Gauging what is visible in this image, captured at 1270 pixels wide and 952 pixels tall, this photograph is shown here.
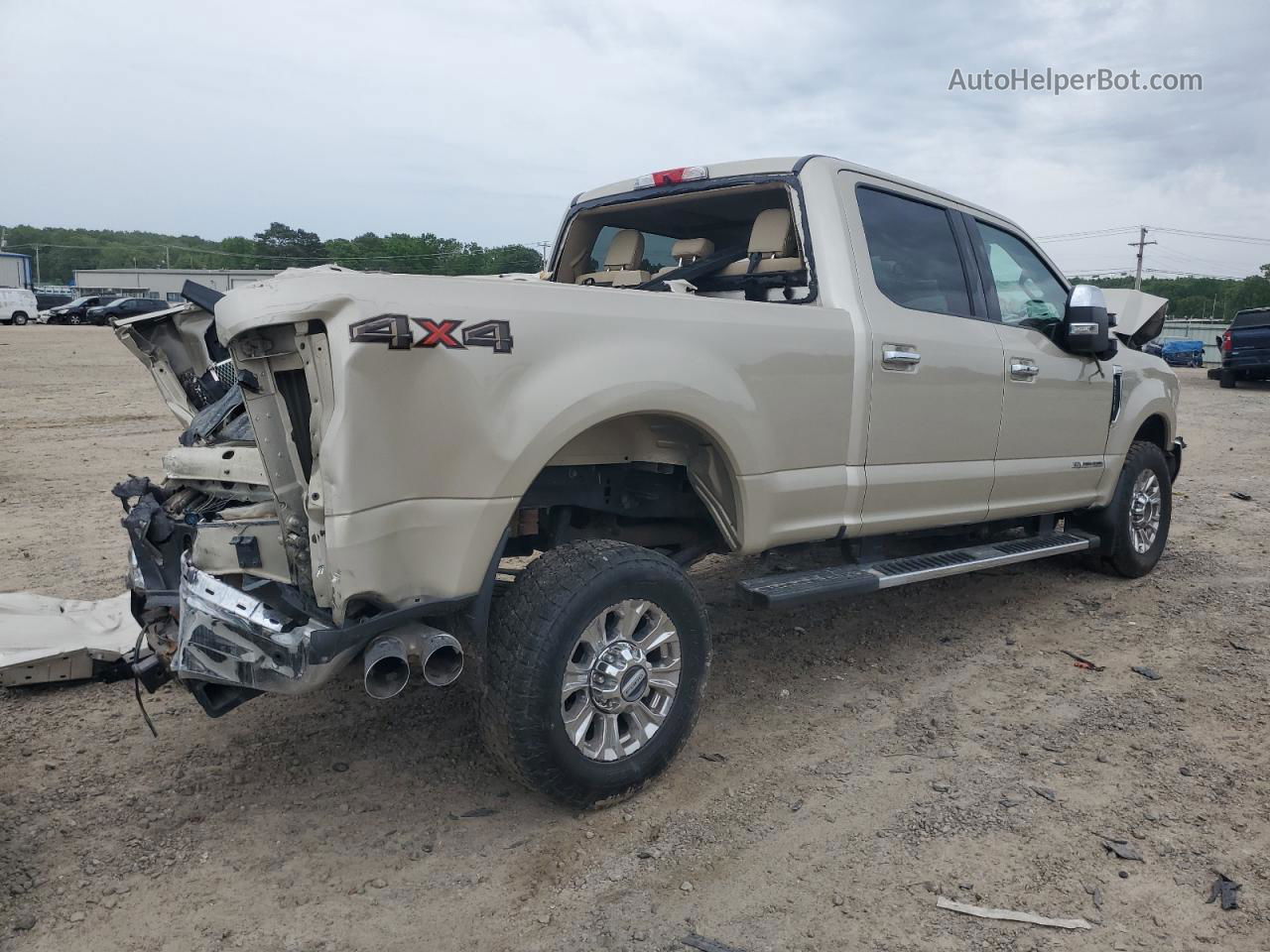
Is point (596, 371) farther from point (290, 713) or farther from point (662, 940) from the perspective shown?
point (290, 713)

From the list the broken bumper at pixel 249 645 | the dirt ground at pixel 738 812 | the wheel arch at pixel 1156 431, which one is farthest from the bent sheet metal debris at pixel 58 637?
the wheel arch at pixel 1156 431

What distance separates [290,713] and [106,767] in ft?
2.34

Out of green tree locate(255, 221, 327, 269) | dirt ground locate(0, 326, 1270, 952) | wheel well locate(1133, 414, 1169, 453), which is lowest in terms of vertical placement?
dirt ground locate(0, 326, 1270, 952)

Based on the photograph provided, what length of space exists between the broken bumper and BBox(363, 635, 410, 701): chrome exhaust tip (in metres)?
0.05

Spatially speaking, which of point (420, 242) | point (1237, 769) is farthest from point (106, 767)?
point (420, 242)

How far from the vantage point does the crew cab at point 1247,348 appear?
2070 cm

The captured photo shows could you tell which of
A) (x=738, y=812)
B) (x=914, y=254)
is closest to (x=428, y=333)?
(x=738, y=812)

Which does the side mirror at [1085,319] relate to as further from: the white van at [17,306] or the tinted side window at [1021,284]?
the white van at [17,306]

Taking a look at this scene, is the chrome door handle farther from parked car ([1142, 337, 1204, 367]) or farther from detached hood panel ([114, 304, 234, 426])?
parked car ([1142, 337, 1204, 367])

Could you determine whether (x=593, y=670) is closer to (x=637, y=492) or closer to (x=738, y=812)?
(x=738, y=812)

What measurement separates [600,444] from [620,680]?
0.82m

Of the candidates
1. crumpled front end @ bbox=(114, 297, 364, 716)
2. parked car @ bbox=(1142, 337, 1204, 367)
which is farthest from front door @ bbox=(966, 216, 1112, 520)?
parked car @ bbox=(1142, 337, 1204, 367)

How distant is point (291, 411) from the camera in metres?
2.84

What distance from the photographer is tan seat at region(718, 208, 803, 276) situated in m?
4.16
